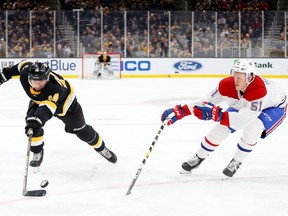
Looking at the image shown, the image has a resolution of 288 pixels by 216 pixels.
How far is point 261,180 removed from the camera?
167 inches

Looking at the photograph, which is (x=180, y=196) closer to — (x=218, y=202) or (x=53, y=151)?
(x=218, y=202)

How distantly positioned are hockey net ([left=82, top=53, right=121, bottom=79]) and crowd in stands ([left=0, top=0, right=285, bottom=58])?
1.22 ft

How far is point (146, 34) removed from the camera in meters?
16.3

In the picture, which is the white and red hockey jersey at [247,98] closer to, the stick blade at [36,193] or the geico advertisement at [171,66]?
the stick blade at [36,193]

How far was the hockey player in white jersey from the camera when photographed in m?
3.99

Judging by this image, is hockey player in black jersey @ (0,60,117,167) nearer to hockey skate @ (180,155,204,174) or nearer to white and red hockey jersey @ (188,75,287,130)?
hockey skate @ (180,155,204,174)

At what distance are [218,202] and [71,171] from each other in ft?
4.40

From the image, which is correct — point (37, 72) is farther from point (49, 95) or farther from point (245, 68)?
point (245, 68)

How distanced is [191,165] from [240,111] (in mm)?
661

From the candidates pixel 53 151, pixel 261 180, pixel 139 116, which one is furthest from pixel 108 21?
pixel 261 180

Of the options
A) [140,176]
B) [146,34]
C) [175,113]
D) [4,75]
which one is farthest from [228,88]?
[146,34]

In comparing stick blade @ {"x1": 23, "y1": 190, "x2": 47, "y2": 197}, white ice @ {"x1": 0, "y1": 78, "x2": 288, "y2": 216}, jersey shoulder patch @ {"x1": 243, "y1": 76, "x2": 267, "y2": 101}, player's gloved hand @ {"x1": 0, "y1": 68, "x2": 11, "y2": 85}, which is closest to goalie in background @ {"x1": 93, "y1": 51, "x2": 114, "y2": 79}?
white ice @ {"x1": 0, "y1": 78, "x2": 288, "y2": 216}

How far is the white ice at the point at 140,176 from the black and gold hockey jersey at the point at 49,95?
1.54 feet

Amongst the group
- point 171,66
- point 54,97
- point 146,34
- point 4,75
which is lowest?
point 171,66
